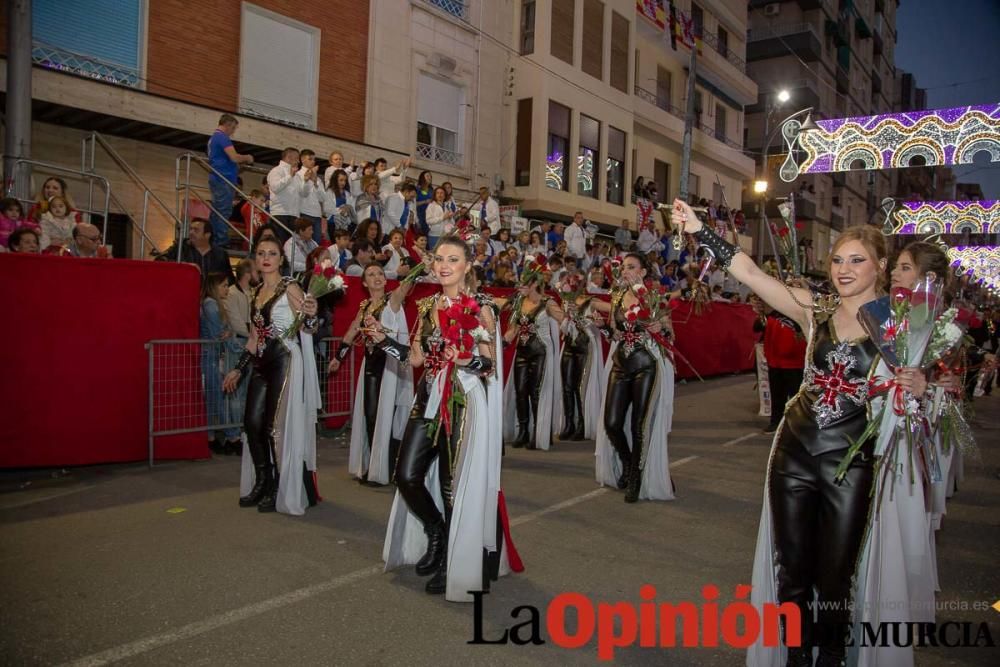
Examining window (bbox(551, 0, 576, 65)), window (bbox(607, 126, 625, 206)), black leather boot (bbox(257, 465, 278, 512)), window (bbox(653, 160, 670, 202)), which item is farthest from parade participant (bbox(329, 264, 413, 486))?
window (bbox(653, 160, 670, 202))

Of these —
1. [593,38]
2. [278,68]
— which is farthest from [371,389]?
[593,38]

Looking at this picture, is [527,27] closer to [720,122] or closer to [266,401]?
[720,122]

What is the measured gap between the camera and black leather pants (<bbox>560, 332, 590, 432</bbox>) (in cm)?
1001

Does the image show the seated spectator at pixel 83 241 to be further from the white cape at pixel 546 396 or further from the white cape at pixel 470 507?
the white cape at pixel 470 507

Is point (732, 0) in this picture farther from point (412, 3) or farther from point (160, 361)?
point (160, 361)

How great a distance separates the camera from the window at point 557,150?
2220cm

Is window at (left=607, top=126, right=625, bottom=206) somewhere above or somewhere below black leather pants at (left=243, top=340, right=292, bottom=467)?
above

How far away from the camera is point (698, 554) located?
5184 mm

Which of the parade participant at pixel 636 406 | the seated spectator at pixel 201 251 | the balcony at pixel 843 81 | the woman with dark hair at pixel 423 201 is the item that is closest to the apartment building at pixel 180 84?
the seated spectator at pixel 201 251

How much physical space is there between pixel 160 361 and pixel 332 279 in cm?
275

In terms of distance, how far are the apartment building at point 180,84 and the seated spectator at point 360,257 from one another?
279 centimetres

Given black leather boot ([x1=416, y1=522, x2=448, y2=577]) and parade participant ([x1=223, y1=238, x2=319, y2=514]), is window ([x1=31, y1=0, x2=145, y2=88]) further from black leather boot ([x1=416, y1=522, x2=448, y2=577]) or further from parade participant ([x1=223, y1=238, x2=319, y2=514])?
black leather boot ([x1=416, y1=522, x2=448, y2=577])

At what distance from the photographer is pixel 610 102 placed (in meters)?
24.9

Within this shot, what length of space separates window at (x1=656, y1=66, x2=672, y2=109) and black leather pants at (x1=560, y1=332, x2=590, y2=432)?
21.5 meters
